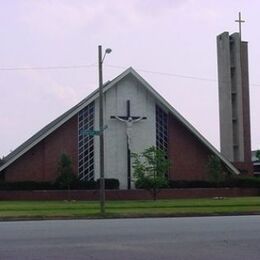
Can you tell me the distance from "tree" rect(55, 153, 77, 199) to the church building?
2676mm

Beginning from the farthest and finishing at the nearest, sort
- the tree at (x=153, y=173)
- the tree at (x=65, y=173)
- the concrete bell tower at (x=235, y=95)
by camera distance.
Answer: the concrete bell tower at (x=235, y=95), the tree at (x=65, y=173), the tree at (x=153, y=173)

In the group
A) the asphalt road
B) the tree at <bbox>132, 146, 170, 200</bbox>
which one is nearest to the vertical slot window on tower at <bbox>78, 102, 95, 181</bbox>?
the tree at <bbox>132, 146, 170, 200</bbox>

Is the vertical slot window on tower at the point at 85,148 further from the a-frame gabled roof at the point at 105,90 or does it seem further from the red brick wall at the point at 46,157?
the a-frame gabled roof at the point at 105,90

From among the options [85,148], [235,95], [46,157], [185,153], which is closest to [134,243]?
[46,157]

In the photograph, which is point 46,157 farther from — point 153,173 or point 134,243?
point 134,243

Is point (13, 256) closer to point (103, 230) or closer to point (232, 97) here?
point (103, 230)

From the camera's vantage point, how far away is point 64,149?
55875 millimetres

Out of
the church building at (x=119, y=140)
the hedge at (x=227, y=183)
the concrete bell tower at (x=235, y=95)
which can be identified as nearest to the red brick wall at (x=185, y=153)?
the church building at (x=119, y=140)

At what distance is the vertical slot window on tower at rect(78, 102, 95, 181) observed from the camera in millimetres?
56188

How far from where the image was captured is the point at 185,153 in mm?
59000

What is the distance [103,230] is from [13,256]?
597cm

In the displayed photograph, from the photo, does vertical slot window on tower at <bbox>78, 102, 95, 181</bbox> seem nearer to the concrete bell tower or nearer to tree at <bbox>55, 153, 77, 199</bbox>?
tree at <bbox>55, 153, 77, 199</bbox>

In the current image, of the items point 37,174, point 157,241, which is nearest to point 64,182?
point 37,174

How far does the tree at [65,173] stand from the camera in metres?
50.9
